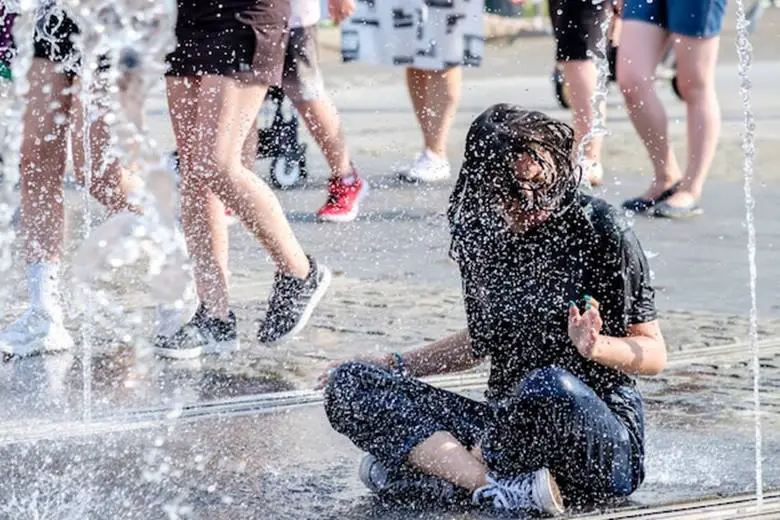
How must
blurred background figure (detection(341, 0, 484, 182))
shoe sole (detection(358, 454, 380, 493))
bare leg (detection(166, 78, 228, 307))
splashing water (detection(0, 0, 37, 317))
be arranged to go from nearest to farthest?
shoe sole (detection(358, 454, 380, 493)) → bare leg (detection(166, 78, 228, 307)) → splashing water (detection(0, 0, 37, 317)) → blurred background figure (detection(341, 0, 484, 182))

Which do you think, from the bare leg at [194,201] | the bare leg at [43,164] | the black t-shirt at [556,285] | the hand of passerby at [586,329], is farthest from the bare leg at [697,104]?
the hand of passerby at [586,329]

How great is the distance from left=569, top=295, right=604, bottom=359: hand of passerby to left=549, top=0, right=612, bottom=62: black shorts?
435cm

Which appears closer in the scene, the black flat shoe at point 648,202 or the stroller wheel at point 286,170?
the black flat shoe at point 648,202

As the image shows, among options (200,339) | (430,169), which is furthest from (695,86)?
(200,339)

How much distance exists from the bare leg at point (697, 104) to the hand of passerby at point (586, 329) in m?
4.04

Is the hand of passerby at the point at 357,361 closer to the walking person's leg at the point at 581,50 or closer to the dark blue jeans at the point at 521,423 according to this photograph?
the dark blue jeans at the point at 521,423

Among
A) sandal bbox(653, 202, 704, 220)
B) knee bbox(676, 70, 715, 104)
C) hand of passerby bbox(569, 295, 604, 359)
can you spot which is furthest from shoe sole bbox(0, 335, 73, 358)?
knee bbox(676, 70, 715, 104)

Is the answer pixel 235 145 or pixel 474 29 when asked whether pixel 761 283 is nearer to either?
pixel 235 145

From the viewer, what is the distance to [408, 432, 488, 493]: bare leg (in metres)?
3.89

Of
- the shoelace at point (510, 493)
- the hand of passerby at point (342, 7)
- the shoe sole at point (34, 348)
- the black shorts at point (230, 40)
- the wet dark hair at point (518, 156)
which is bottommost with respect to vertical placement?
the shoe sole at point (34, 348)

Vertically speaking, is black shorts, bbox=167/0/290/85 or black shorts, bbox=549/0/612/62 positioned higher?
black shorts, bbox=167/0/290/85

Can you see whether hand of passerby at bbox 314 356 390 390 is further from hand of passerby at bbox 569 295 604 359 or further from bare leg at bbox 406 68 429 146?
→ bare leg at bbox 406 68 429 146

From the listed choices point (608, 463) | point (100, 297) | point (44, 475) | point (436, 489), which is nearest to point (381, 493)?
point (436, 489)

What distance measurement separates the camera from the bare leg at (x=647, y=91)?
25.0 feet
